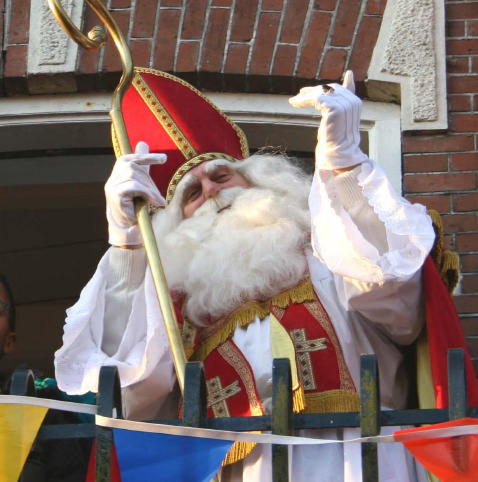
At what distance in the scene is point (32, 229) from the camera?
6.68 metres

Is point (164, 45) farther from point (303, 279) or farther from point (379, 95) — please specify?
point (303, 279)

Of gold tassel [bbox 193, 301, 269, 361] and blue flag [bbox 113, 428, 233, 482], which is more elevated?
gold tassel [bbox 193, 301, 269, 361]

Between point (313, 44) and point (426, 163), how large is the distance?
532mm

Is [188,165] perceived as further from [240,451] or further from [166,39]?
[240,451]

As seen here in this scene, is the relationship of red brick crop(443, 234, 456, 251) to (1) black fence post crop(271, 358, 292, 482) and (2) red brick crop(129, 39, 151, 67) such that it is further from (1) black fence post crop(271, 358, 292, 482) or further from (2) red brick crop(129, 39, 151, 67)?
(1) black fence post crop(271, 358, 292, 482)

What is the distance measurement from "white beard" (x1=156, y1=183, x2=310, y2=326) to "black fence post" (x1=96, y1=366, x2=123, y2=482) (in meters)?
0.87

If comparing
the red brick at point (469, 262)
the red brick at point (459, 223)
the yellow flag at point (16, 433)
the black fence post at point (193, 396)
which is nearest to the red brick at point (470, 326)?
the red brick at point (469, 262)

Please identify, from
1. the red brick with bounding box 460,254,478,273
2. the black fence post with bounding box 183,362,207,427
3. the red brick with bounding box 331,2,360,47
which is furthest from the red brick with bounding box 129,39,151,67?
the black fence post with bounding box 183,362,207,427

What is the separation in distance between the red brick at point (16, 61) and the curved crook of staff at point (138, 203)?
3.05 feet

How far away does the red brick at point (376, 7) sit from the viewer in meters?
5.39

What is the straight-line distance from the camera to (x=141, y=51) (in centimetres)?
539

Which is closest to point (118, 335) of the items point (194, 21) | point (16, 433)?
point (16, 433)

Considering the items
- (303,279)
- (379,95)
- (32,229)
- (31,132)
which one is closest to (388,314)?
(303,279)

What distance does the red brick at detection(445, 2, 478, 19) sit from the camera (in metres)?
5.39
